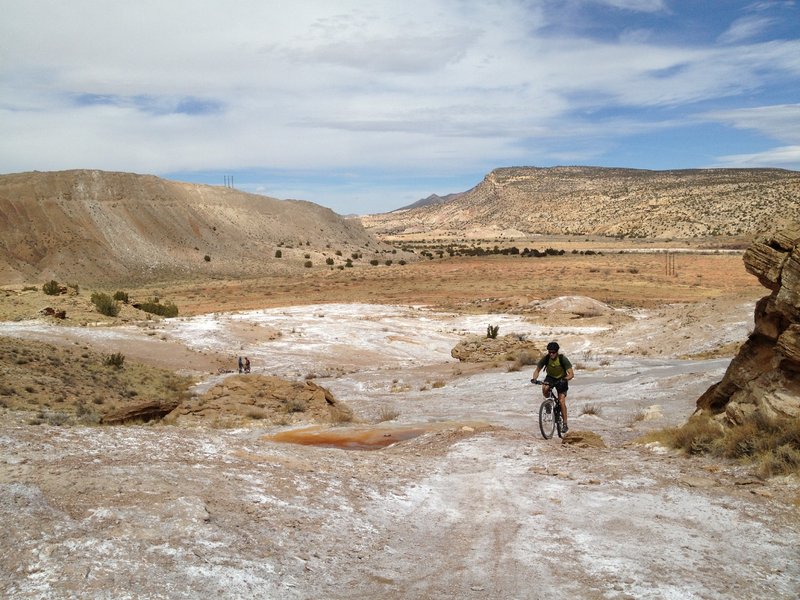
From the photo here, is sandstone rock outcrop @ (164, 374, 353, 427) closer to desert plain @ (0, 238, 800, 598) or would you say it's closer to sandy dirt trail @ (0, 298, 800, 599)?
desert plain @ (0, 238, 800, 598)

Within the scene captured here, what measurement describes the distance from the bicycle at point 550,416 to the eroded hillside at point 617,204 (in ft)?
260

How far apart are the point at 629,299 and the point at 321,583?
39710mm

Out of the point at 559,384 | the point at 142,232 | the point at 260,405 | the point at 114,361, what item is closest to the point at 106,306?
the point at 114,361

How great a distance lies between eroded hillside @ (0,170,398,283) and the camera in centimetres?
5572

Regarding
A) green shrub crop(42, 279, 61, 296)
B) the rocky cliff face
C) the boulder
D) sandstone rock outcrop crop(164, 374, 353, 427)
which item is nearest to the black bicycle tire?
the rocky cliff face

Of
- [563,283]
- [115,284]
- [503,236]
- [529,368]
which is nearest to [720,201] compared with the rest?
[503,236]

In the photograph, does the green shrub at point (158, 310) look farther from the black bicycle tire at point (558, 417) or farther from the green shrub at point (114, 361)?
the black bicycle tire at point (558, 417)

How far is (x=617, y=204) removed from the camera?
423 ft

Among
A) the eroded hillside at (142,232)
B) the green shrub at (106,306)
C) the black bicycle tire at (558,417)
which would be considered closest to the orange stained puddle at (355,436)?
the black bicycle tire at (558,417)

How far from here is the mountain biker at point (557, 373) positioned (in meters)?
11.1

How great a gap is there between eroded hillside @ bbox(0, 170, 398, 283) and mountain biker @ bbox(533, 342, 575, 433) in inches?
1904

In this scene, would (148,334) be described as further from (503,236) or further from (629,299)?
(503,236)

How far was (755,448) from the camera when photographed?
8.30 m

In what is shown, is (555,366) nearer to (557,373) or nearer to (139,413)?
(557,373)
